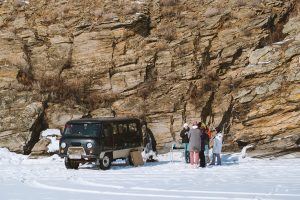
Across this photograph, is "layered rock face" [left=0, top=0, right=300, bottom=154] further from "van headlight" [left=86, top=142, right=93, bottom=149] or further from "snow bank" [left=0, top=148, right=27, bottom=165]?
"van headlight" [left=86, top=142, right=93, bottom=149]

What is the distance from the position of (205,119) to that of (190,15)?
7.97 metres

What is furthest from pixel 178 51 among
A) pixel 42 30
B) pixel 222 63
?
pixel 42 30

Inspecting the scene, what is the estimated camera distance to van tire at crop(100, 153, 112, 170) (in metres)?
18.7

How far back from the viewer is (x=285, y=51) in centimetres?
2452

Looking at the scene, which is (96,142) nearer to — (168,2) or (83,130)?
(83,130)

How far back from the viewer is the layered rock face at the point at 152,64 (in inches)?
967

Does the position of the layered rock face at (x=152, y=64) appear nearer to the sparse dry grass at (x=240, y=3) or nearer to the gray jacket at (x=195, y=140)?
the sparse dry grass at (x=240, y=3)

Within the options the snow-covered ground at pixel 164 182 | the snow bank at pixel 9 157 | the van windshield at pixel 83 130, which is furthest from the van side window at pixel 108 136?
the snow bank at pixel 9 157

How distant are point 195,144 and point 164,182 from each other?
18.0ft

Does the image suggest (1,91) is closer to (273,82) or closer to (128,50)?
(128,50)

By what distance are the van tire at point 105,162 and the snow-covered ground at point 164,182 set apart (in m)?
0.51

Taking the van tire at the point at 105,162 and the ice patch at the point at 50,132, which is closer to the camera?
the van tire at the point at 105,162

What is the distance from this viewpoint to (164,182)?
13.8 m

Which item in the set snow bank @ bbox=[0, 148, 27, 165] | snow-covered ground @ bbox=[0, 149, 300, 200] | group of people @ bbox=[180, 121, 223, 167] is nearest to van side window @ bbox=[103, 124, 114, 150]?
snow-covered ground @ bbox=[0, 149, 300, 200]
